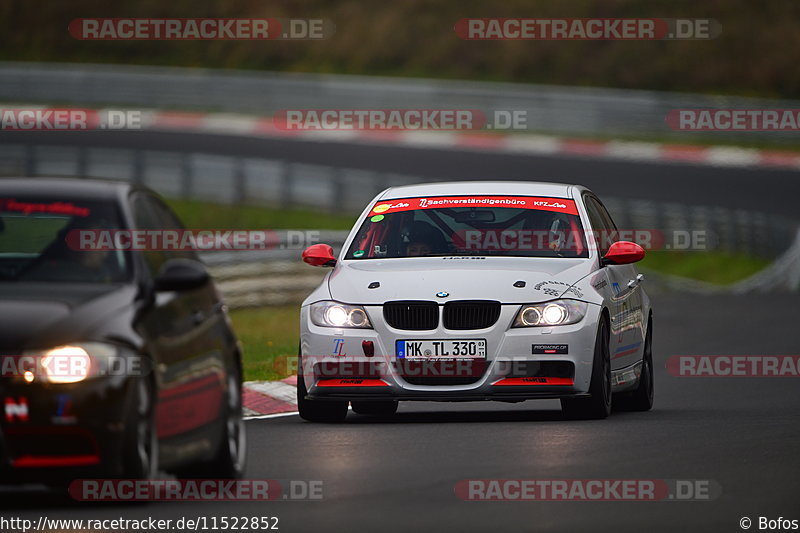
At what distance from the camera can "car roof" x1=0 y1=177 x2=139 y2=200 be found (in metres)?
9.53

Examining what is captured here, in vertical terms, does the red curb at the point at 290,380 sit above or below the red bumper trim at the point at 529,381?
below

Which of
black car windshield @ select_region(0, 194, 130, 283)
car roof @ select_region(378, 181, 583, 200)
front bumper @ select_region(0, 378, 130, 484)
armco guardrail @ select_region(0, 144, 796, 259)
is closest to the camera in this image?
front bumper @ select_region(0, 378, 130, 484)

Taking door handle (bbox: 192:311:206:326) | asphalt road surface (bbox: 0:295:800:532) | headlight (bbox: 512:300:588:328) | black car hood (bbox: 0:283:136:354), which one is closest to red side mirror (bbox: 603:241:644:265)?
headlight (bbox: 512:300:588:328)

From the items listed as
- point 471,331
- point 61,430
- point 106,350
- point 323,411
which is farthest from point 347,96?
point 61,430

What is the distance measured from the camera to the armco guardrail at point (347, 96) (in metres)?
44.2

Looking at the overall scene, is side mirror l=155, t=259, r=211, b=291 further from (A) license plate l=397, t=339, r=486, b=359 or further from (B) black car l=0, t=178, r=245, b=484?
(A) license plate l=397, t=339, r=486, b=359

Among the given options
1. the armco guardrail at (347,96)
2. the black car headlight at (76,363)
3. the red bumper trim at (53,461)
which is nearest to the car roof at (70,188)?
the black car headlight at (76,363)

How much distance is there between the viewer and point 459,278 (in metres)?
13.0

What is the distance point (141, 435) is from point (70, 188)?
1.67m

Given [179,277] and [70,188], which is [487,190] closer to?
[70,188]

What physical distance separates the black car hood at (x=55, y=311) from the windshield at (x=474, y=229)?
496cm

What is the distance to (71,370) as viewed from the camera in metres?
8.36

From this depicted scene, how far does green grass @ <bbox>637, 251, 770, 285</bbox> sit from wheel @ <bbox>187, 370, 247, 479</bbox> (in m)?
22.9

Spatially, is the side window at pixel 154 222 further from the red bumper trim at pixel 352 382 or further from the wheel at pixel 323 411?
the wheel at pixel 323 411
